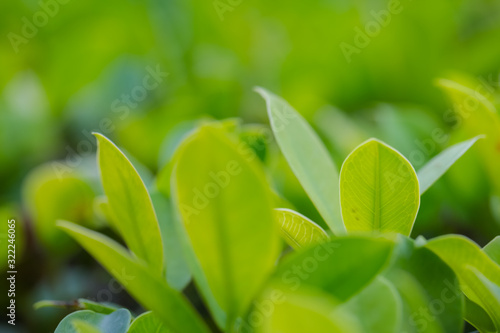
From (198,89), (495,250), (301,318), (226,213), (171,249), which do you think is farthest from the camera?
(198,89)

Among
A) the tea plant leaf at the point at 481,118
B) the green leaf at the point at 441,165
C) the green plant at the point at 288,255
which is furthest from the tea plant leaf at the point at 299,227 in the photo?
the tea plant leaf at the point at 481,118

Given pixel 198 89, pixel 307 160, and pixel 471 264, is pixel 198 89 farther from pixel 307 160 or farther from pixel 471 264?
pixel 471 264

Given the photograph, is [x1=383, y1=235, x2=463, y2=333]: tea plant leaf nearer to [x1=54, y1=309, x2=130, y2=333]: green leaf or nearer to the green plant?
the green plant

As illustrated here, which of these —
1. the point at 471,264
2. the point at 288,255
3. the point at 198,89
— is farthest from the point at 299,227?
the point at 198,89

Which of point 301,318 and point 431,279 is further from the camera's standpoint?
point 431,279

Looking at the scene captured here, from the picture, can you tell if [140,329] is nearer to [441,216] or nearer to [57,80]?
[441,216]

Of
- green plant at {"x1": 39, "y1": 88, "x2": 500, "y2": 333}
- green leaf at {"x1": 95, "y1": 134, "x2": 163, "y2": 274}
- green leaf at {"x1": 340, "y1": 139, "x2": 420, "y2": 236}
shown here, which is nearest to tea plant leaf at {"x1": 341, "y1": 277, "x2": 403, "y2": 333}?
green plant at {"x1": 39, "y1": 88, "x2": 500, "y2": 333}

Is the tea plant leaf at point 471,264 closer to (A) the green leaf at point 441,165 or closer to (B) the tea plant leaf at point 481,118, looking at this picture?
(A) the green leaf at point 441,165

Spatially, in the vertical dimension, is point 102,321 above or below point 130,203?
below
